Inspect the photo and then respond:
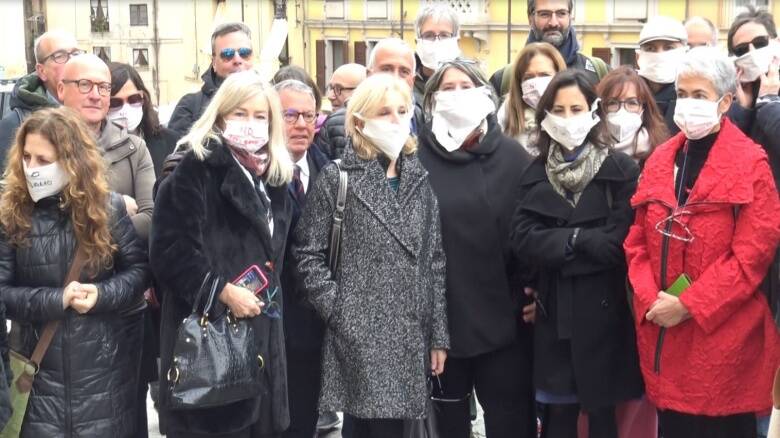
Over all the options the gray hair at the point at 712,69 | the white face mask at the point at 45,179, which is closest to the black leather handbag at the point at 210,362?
the white face mask at the point at 45,179

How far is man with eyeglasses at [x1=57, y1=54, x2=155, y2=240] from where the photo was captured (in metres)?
5.40

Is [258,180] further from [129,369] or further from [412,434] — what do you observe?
[412,434]

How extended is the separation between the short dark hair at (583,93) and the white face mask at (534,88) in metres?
0.75

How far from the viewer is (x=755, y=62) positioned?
552 cm

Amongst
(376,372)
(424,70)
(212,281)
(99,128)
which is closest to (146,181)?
(99,128)

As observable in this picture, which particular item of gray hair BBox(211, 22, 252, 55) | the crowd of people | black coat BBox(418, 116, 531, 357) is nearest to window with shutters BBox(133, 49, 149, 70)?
gray hair BBox(211, 22, 252, 55)

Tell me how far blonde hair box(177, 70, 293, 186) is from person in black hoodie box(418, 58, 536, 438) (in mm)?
748

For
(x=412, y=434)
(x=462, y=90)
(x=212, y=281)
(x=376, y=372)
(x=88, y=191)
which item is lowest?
(x=412, y=434)

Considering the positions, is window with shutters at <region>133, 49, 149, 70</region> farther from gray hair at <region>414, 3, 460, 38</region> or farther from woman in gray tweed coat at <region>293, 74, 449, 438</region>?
woman in gray tweed coat at <region>293, 74, 449, 438</region>

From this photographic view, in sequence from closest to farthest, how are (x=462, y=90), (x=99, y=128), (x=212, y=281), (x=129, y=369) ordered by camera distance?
(x=212, y=281), (x=129, y=369), (x=462, y=90), (x=99, y=128)

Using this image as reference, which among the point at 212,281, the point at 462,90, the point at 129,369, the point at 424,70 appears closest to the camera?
the point at 212,281

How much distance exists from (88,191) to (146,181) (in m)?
0.91

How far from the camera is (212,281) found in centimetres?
440

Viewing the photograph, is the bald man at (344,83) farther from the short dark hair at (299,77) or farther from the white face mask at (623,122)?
the white face mask at (623,122)
